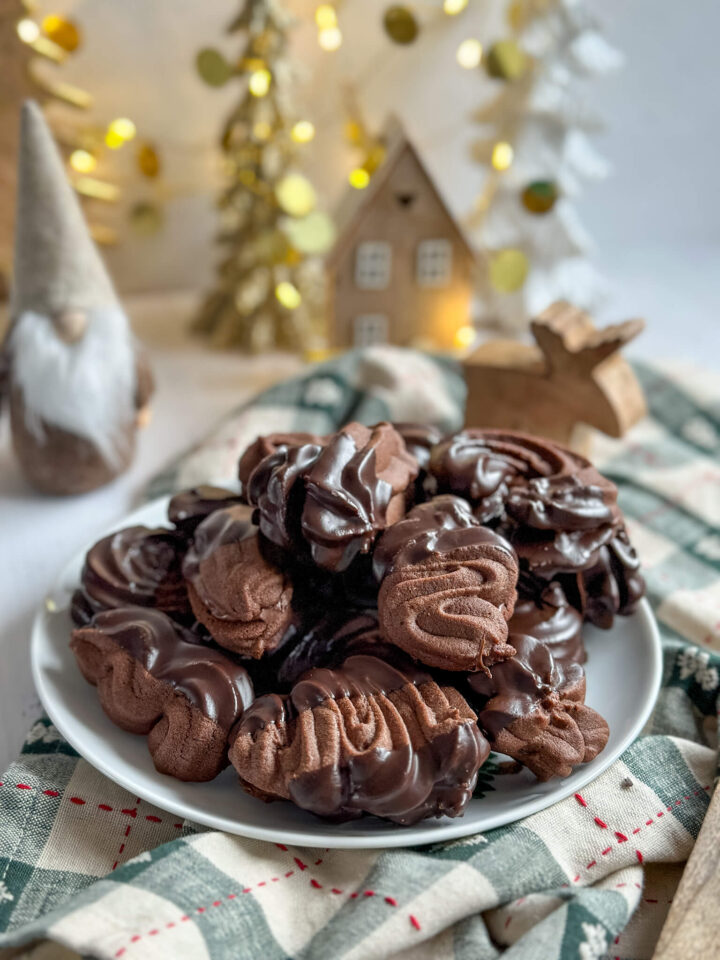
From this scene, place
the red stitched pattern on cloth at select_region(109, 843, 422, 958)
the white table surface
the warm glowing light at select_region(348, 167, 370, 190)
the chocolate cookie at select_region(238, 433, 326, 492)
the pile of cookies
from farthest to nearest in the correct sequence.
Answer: the warm glowing light at select_region(348, 167, 370, 190), the white table surface, the chocolate cookie at select_region(238, 433, 326, 492), the pile of cookies, the red stitched pattern on cloth at select_region(109, 843, 422, 958)

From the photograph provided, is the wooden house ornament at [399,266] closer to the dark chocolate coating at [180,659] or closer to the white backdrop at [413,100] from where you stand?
the white backdrop at [413,100]

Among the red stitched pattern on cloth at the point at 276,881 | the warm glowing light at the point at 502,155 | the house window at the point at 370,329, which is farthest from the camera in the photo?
the warm glowing light at the point at 502,155

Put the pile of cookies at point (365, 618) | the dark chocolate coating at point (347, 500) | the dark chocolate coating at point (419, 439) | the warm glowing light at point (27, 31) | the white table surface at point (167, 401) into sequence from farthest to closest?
the warm glowing light at point (27, 31)
the white table surface at point (167, 401)
the dark chocolate coating at point (419, 439)
the dark chocolate coating at point (347, 500)
the pile of cookies at point (365, 618)

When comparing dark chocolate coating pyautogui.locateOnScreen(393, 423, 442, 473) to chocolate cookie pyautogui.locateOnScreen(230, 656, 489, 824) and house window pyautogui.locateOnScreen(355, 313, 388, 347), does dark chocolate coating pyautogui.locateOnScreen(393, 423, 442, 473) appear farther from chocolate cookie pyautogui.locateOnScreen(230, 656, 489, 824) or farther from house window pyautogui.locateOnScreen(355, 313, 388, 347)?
house window pyautogui.locateOnScreen(355, 313, 388, 347)

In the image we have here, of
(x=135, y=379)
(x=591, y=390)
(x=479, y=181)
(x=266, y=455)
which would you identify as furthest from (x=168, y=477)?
(x=479, y=181)

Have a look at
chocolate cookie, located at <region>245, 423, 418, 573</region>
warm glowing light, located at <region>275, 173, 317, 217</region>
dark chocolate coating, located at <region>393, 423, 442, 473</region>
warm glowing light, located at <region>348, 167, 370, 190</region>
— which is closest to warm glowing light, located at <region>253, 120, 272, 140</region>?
warm glowing light, located at <region>275, 173, 317, 217</region>

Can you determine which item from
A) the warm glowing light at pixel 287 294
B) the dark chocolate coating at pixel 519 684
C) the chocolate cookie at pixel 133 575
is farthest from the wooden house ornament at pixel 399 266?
the dark chocolate coating at pixel 519 684
